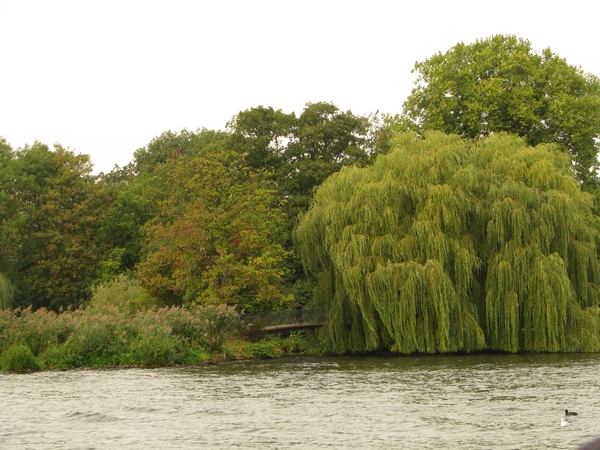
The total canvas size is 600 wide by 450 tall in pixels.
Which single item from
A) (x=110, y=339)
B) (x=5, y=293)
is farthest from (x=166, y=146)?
(x=110, y=339)

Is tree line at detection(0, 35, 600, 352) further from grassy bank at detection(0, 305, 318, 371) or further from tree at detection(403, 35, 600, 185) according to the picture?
grassy bank at detection(0, 305, 318, 371)

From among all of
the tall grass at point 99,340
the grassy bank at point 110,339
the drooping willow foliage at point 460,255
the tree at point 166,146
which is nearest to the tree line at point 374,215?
the drooping willow foliage at point 460,255

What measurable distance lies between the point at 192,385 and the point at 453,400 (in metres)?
9.03

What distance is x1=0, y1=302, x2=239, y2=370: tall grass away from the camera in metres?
33.7

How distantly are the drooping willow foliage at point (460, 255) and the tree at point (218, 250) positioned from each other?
7.02m

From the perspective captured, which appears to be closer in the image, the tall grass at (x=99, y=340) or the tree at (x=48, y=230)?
the tall grass at (x=99, y=340)

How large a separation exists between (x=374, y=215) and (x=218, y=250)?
11.0 meters

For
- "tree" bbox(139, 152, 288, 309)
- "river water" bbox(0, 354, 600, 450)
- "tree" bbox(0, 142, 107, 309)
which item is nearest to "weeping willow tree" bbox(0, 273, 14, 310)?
"tree" bbox(0, 142, 107, 309)

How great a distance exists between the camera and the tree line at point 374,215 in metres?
32.7

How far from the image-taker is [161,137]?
84375 millimetres

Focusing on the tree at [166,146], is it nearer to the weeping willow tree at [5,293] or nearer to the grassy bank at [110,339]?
the weeping willow tree at [5,293]

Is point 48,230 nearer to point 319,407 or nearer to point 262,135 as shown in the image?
point 262,135

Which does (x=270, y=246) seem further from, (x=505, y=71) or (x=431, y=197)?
(x=505, y=71)

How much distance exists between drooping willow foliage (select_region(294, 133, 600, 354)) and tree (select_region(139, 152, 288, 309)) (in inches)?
277
